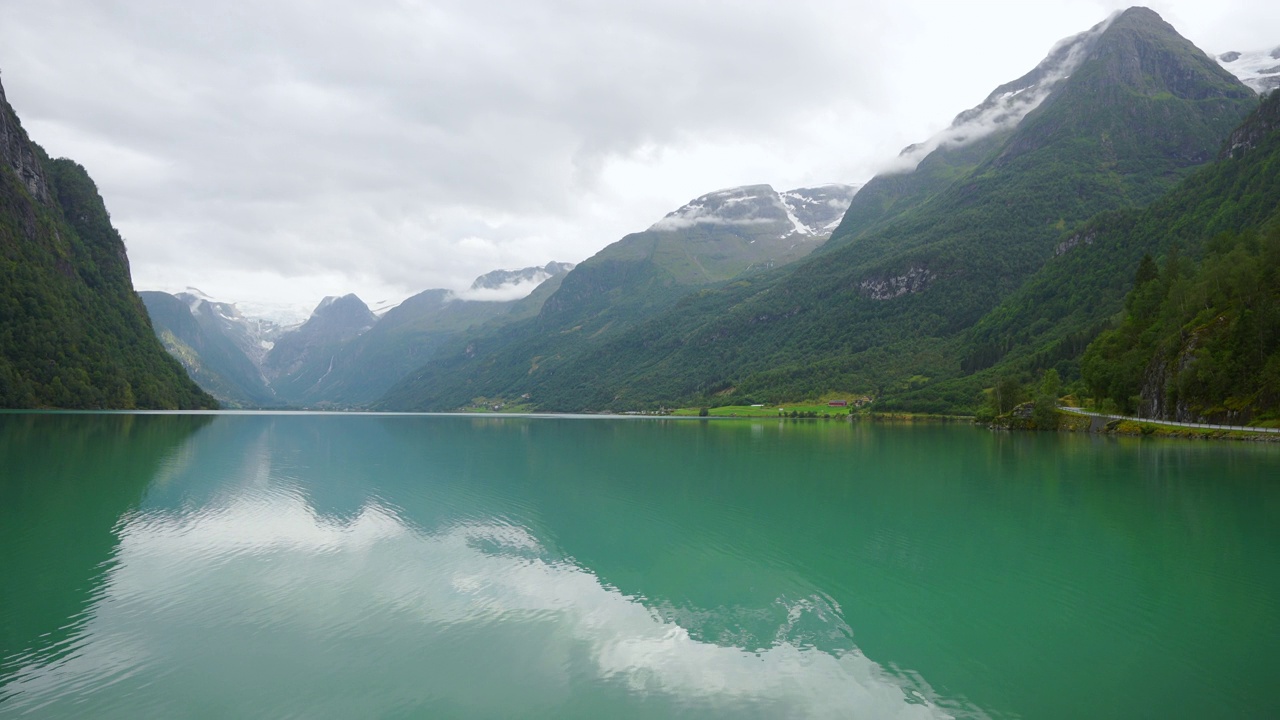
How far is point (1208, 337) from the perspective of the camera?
6312 centimetres

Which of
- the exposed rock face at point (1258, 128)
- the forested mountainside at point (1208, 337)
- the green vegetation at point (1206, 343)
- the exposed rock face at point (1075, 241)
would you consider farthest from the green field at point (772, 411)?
the exposed rock face at point (1258, 128)

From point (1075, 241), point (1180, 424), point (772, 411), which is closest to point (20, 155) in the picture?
point (772, 411)

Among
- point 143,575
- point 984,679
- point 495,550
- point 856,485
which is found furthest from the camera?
point 856,485

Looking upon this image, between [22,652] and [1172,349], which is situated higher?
[1172,349]

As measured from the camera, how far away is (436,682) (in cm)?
1184

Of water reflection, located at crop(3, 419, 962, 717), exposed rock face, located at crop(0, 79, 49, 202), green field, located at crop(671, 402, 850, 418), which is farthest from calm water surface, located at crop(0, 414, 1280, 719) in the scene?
exposed rock face, located at crop(0, 79, 49, 202)

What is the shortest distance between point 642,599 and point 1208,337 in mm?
72104

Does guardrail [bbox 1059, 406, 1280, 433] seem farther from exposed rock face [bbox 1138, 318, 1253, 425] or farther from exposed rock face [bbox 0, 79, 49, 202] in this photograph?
exposed rock face [bbox 0, 79, 49, 202]

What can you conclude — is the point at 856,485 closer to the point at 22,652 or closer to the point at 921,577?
the point at 921,577

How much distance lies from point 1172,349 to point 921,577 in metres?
68.9

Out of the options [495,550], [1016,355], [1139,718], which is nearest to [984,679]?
[1139,718]

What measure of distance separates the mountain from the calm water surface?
99006 millimetres

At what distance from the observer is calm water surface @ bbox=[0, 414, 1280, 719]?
11266mm

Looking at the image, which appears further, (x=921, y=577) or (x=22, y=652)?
(x=921, y=577)
